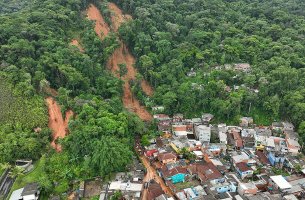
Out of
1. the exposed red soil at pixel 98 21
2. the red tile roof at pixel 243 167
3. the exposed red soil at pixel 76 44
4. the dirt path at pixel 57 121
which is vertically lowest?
the red tile roof at pixel 243 167

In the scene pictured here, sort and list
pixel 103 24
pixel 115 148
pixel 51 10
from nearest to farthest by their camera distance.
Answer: pixel 115 148 < pixel 51 10 < pixel 103 24

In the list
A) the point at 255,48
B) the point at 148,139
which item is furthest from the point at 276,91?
the point at 148,139

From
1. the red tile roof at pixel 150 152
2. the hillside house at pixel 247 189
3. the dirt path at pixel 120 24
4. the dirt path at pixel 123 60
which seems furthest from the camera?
the dirt path at pixel 120 24

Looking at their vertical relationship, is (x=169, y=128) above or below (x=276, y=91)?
below

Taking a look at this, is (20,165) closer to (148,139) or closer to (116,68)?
(148,139)

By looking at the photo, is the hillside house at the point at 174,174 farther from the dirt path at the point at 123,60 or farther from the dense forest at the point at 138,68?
the dirt path at the point at 123,60

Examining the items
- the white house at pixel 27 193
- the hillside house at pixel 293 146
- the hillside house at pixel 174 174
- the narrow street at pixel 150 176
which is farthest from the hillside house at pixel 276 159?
the white house at pixel 27 193

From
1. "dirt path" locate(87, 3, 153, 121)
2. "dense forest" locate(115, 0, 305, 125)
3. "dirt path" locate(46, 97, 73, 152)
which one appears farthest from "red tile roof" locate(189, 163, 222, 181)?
"dirt path" locate(46, 97, 73, 152)
